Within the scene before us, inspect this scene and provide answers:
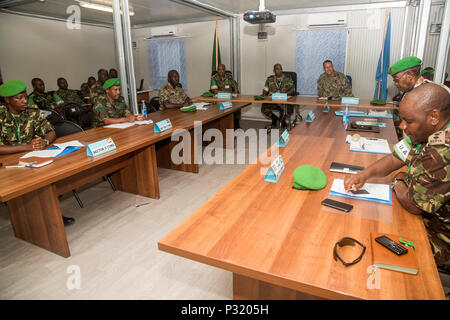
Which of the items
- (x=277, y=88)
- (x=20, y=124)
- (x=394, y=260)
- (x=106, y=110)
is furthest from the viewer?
(x=277, y=88)

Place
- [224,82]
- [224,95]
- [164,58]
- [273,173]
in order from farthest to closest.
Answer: [164,58]
[224,82]
[224,95]
[273,173]

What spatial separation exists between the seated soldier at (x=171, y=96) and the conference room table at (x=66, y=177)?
809mm

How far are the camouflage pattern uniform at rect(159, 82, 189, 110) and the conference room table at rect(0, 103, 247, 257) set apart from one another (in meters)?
0.89

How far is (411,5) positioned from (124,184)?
19.3 ft

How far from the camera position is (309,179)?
1.56m

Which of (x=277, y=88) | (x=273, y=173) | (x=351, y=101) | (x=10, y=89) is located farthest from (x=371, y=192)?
(x=277, y=88)

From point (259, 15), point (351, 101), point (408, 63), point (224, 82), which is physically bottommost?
point (351, 101)

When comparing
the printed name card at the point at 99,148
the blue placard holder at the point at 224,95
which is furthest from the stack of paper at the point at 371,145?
the blue placard holder at the point at 224,95

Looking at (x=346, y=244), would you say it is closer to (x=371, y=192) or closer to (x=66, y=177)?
(x=371, y=192)

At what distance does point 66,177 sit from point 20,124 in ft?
3.03

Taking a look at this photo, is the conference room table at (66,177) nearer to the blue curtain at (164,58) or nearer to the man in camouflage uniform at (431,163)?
the man in camouflage uniform at (431,163)

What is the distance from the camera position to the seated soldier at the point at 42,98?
17.8 feet

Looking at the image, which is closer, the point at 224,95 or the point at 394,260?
the point at 394,260
